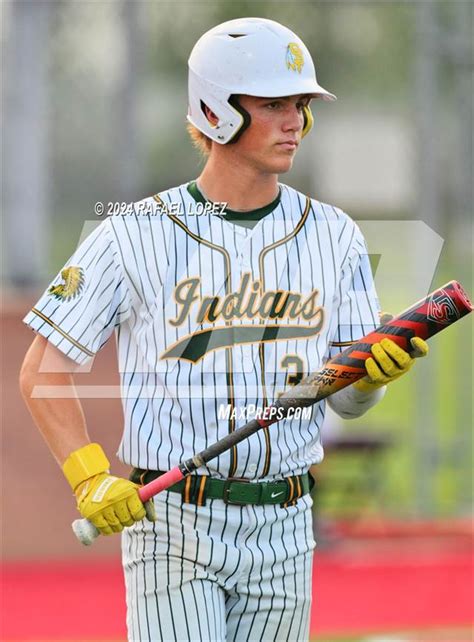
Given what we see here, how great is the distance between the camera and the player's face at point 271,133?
347cm

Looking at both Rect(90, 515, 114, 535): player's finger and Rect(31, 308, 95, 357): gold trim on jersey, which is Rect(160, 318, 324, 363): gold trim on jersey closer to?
Rect(31, 308, 95, 357): gold trim on jersey

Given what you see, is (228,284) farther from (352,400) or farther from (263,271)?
(352,400)

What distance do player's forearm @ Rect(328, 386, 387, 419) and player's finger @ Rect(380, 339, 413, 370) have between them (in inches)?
10.0

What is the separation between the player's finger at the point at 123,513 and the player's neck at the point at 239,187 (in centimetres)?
88

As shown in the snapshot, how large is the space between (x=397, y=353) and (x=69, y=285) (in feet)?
2.87

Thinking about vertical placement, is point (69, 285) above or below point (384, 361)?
above

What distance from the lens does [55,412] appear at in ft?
11.0

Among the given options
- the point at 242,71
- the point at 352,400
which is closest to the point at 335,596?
the point at 352,400

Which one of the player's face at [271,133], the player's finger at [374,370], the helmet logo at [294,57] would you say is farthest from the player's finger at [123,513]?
the helmet logo at [294,57]

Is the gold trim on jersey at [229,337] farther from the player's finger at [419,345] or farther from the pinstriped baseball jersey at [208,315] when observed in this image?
the player's finger at [419,345]

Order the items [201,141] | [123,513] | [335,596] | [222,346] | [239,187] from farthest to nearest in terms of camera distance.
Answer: [335,596] → [201,141] → [239,187] → [222,346] → [123,513]

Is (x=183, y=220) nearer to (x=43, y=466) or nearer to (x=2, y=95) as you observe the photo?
(x=43, y=466)

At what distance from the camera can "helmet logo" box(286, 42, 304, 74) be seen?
3516 millimetres

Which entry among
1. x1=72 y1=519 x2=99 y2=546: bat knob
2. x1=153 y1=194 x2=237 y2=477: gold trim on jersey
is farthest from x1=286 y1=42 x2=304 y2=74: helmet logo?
x1=72 y1=519 x2=99 y2=546: bat knob
